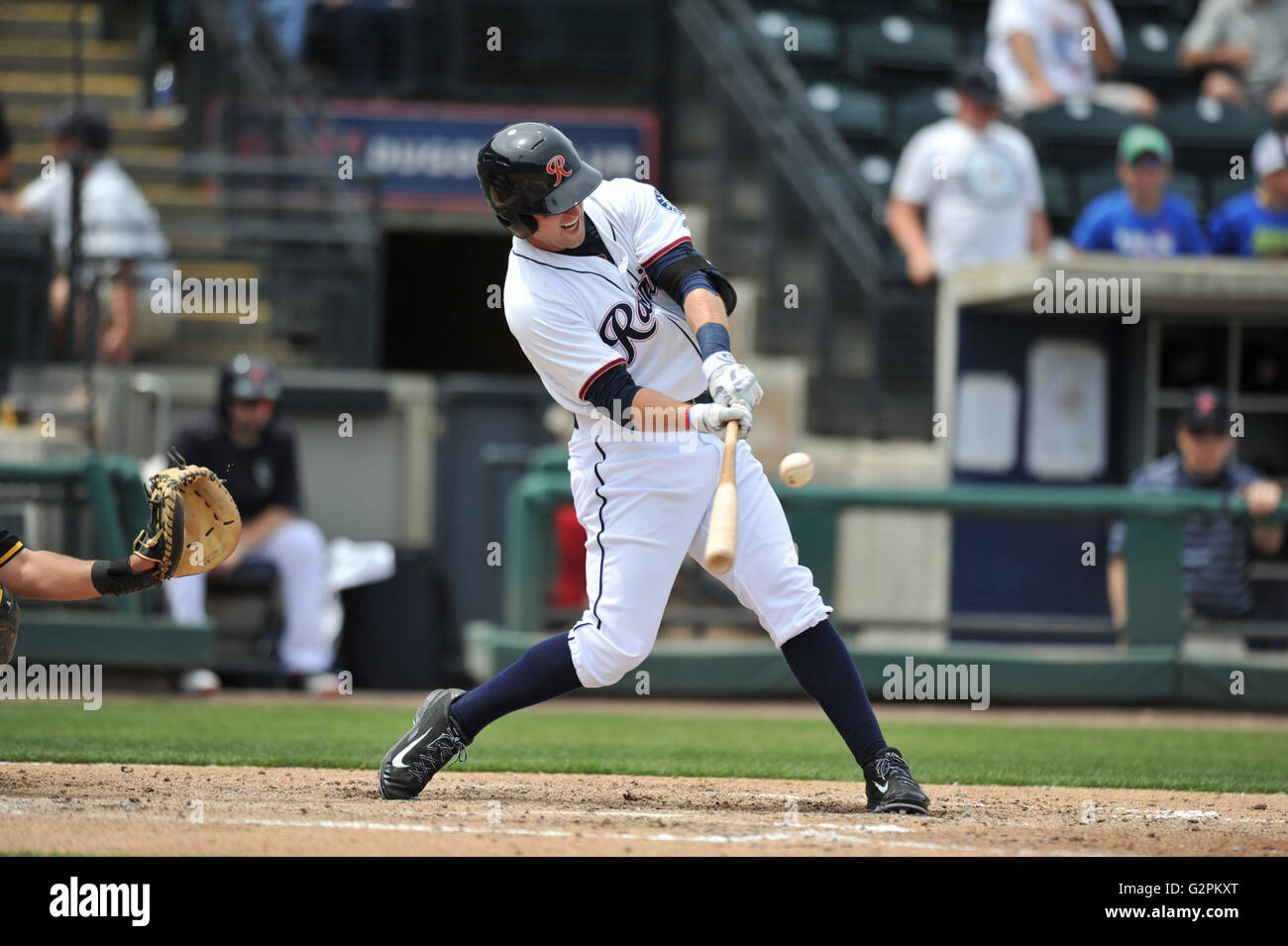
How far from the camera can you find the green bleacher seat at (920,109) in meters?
11.0

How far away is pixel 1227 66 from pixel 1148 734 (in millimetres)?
5679

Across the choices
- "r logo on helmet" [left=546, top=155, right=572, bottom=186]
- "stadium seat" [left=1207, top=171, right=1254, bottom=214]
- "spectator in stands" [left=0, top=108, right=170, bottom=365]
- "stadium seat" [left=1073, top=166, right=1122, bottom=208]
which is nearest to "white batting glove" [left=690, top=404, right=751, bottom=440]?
"r logo on helmet" [left=546, top=155, right=572, bottom=186]

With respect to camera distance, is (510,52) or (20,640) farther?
(510,52)

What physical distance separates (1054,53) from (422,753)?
758 centimetres

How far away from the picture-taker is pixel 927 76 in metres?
11.5

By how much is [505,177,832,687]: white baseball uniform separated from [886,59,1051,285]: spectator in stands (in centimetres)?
511

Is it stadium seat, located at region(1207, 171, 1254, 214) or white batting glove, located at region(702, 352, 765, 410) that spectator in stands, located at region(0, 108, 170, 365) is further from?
stadium seat, located at region(1207, 171, 1254, 214)

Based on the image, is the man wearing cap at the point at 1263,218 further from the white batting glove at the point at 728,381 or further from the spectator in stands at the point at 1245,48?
the white batting glove at the point at 728,381

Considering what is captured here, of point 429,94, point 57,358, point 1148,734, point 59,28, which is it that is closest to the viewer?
point 1148,734

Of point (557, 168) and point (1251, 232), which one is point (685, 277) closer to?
point (557, 168)

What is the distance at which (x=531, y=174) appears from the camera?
14.3 feet
